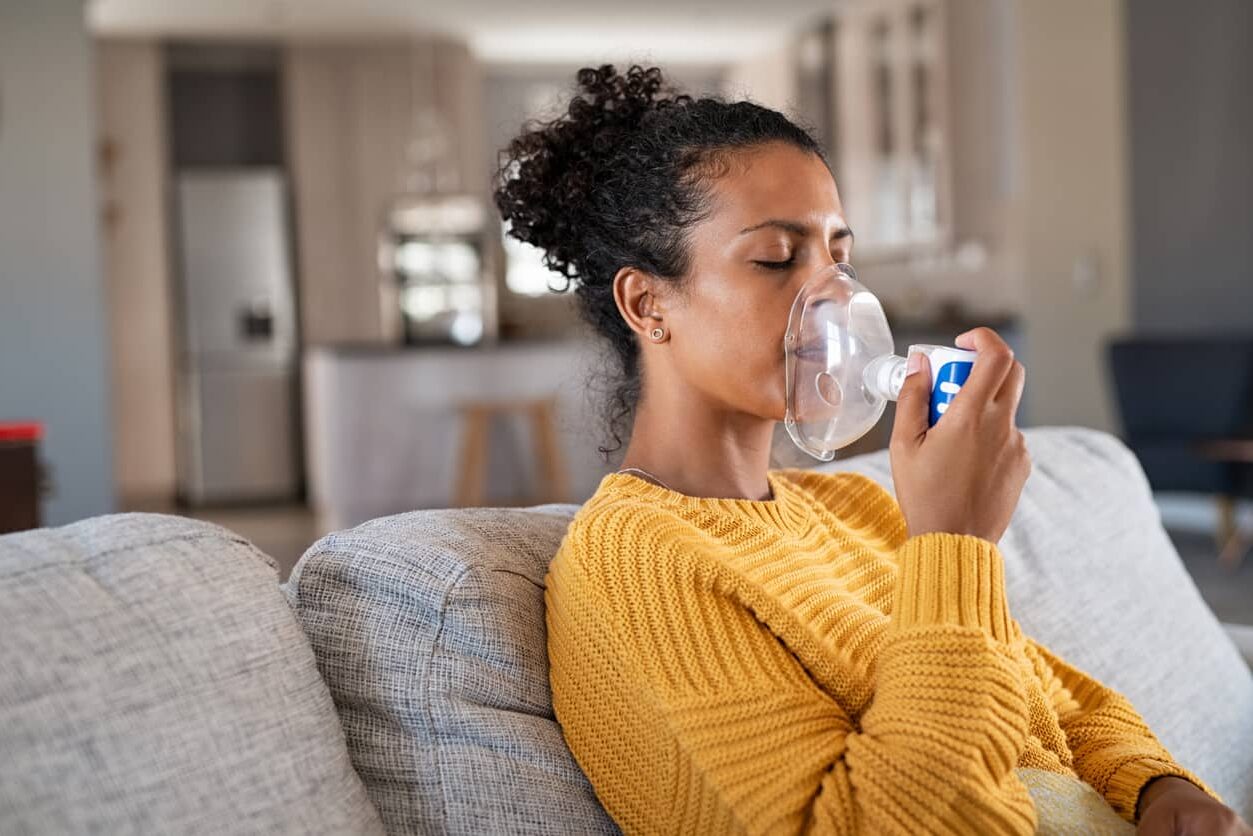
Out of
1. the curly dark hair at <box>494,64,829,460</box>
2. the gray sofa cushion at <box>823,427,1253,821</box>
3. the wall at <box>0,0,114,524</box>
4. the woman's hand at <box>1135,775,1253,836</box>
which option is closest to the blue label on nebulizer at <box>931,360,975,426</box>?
the curly dark hair at <box>494,64,829,460</box>

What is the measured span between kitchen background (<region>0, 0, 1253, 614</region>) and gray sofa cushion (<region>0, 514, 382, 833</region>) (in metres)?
2.79

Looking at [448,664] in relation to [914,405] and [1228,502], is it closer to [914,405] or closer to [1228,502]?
[914,405]

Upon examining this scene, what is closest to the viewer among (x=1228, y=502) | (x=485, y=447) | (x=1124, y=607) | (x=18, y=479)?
(x=1124, y=607)

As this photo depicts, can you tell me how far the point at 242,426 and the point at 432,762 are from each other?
7988 millimetres

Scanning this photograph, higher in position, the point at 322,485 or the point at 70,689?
→ the point at 70,689

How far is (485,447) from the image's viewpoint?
284 inches

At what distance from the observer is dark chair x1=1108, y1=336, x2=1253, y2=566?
5355mm

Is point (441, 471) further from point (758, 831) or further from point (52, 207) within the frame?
point (758, 831)

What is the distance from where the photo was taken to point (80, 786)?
83cm

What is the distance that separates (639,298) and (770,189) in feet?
0.53

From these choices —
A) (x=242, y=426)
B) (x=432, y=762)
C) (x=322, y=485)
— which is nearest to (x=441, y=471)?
(x=322, y=485)

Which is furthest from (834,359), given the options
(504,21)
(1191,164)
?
(504,21)

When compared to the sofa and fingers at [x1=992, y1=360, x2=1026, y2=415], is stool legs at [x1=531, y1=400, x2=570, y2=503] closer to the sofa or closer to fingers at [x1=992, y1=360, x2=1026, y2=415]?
the sofa

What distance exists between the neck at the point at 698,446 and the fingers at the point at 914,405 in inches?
9.5
